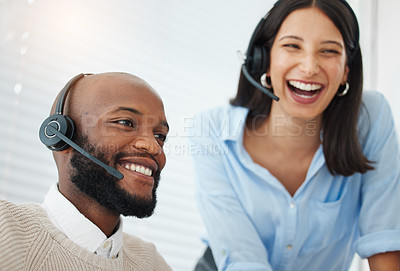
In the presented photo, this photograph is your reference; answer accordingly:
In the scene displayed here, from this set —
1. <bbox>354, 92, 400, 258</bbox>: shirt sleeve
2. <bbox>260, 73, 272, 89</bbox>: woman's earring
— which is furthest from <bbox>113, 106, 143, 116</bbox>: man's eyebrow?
<bbox>354, 92, 400, 258</bbox>: shirt sleeve

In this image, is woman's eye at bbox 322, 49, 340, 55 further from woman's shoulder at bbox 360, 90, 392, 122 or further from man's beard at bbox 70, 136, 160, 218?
man's beard at bbox 70, 136, 160, 218

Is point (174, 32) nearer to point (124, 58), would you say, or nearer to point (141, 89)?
point (124, 58)

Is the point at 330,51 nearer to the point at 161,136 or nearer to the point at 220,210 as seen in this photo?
the point at 220,210

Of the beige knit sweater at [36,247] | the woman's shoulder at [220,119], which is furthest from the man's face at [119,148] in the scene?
the woman's shoulder at [220,119]

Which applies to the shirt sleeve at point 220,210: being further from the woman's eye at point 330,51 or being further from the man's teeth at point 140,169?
the man's teeth at point 140,169

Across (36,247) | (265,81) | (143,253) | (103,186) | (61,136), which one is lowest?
(143,253)

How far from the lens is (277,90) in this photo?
167 centimetres

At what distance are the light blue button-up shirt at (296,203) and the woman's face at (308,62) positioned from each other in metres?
0.19

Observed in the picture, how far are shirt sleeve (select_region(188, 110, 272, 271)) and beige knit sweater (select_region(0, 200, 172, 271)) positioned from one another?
1.66 feet

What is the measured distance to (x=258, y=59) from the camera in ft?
5.54

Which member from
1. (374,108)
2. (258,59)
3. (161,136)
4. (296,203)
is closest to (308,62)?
(258,59)

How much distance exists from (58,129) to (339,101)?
1.07 m

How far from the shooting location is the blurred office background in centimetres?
182

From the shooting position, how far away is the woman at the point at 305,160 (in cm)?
159
